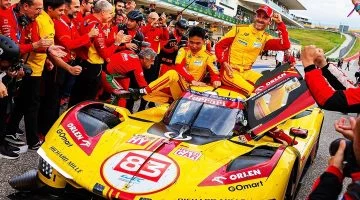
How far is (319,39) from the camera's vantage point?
279 ft

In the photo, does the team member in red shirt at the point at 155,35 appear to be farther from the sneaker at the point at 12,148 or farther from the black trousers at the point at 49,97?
the sneaker at the point at 12,148

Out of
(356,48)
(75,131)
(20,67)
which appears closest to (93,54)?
(20,67)

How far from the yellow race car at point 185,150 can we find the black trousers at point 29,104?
2.88 ft

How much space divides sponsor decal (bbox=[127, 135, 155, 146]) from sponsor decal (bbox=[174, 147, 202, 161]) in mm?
308

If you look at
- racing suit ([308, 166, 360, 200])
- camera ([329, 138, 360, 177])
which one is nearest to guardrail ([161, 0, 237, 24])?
camera ([329, 138, 360, 177])

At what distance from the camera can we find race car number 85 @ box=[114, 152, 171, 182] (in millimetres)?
3178

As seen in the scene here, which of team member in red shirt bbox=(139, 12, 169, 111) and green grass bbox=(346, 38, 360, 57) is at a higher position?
team member in red shirt bbox=(139, 12, 169, 111)

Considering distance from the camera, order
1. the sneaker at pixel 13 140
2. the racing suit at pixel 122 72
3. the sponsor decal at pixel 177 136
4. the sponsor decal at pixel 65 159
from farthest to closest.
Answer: the racing suit at pixel 122 72
the sneaker at pixel 13 140
the sponsor decal at pixel 177 136
the sponsor decal at pixel 65 159

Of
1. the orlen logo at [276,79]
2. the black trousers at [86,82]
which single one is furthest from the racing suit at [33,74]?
the orlen logo at [276,79]

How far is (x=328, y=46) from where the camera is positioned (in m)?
76.6

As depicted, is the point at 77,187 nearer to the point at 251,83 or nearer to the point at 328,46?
the point at 251,83

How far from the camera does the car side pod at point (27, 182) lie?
3643 mm

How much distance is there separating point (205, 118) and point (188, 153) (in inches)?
31.0

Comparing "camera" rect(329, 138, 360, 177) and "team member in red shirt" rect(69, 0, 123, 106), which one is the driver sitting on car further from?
"camera" rect(329, 138, 360, 177)
